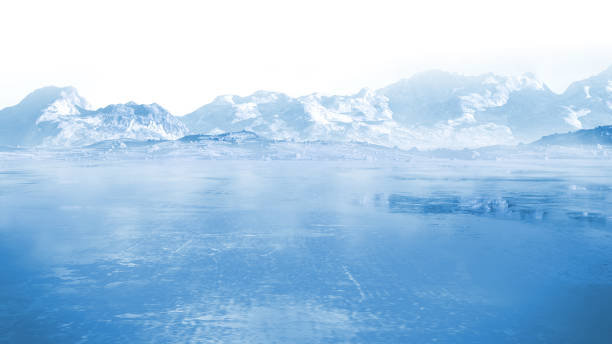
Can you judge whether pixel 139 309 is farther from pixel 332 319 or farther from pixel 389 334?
pixel 389 334

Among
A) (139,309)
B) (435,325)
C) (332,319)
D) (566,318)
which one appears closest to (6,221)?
(139,309)

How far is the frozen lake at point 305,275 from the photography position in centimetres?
3134

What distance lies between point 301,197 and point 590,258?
57573mm

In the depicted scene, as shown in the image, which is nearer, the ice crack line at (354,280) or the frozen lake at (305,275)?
the frozen lake at (305,275)

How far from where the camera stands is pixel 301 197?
99.3 m

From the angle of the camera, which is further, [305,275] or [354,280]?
[305,275]

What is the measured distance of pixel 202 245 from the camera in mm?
53094

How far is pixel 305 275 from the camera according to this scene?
139 feet

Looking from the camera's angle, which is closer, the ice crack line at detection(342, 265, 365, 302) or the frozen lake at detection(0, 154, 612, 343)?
the frozen lake at detection(0, 154, 612, 343)

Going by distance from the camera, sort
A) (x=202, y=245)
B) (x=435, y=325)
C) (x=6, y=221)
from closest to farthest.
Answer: (x=435, y=325) < (x=202, y=245) < (x=6, y=221)

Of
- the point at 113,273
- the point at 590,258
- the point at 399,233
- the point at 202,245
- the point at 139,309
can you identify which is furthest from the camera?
the point at 399,233

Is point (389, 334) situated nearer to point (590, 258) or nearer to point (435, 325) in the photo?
point (435, 325)

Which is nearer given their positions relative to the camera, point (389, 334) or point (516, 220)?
point (389, 334)

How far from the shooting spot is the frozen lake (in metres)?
31.3
